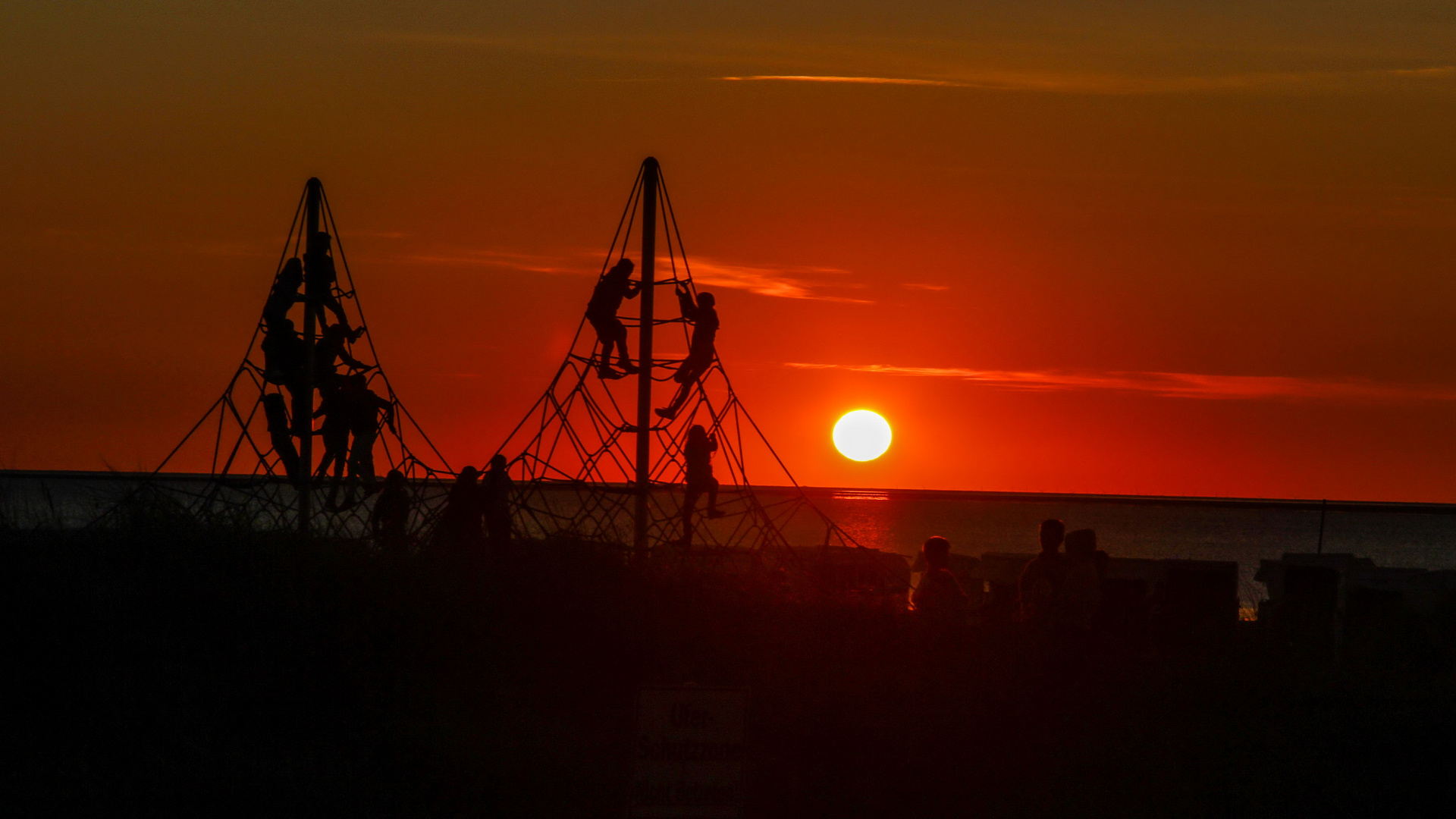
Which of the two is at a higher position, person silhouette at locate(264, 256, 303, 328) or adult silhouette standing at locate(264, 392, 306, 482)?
person silhouette at locate(264, 256, 303, 328)

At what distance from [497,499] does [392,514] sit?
4.10 ft

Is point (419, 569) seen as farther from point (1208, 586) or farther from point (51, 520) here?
point (1208, 586)

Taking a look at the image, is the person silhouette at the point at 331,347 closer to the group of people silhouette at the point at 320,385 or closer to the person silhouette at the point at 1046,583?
the group of people silhouette at the point at 320,385

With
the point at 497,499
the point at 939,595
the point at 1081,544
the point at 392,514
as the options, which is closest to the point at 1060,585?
the point at 1081,544

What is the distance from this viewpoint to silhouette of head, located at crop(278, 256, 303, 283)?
19.3m

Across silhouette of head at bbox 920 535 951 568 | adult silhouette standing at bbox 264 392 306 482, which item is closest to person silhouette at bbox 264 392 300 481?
adult silhouette standing at bbox 264 392 306 482

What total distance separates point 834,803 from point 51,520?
395 inches

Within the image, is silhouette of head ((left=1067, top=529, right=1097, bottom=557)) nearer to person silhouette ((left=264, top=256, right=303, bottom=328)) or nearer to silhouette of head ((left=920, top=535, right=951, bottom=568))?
silhouette of head ((left=920, top=535, right=951, bottom=568))

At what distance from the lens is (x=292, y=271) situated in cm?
1933

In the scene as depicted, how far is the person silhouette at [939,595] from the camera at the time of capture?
1480 centimetres

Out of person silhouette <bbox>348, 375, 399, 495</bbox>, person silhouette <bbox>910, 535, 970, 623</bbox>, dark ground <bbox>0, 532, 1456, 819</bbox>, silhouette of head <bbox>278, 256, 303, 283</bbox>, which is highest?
silhouette of head <bbox>278, 256, 303, 283</bbox>

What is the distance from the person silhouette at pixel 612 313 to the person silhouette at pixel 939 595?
6888mm

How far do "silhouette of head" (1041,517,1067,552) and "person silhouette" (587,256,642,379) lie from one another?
8089 millimetres

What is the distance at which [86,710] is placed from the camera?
1200 cm
